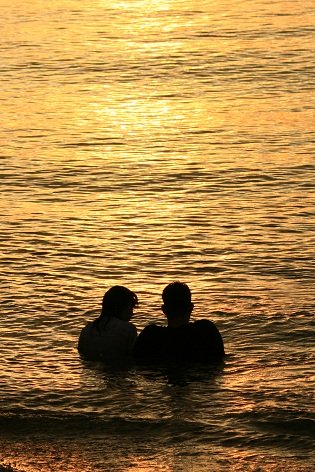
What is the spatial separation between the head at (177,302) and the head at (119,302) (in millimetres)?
369

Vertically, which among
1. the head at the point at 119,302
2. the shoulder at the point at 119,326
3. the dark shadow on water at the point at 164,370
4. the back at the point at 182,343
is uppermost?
the head at the point at 119,302

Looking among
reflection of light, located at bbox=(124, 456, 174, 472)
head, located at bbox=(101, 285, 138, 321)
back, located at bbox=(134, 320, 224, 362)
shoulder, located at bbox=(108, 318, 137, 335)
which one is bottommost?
reflection of light, located at bbox=(124, 456, 174, 472)

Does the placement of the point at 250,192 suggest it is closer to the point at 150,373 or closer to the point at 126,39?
the point at 150,373

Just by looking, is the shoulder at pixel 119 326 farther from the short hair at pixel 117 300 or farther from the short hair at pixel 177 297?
the short hair at pixel 177 297

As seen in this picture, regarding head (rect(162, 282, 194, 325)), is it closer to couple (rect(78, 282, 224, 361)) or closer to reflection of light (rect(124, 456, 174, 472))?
couple (rect(78, 282, 224, 361))

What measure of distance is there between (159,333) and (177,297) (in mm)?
470

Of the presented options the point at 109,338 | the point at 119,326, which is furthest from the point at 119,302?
the point at 109,338

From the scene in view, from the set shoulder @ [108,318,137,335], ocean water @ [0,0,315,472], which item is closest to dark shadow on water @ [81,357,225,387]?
ocean water @ [0,0,315,472]

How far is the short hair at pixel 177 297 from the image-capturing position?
11242 mm

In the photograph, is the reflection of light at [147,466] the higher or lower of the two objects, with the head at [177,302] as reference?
lower

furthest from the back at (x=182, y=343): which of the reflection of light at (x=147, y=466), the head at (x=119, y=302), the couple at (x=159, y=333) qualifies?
the reflection of light at (x=147, y=466)

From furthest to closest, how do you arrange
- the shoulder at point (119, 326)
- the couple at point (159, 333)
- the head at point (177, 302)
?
the shoulder at point (119, 326), the couple at point (159, 333), the head at point (177, 302)

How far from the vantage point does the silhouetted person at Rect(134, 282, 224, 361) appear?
1134 centimetres

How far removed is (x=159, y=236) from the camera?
1662 cm
